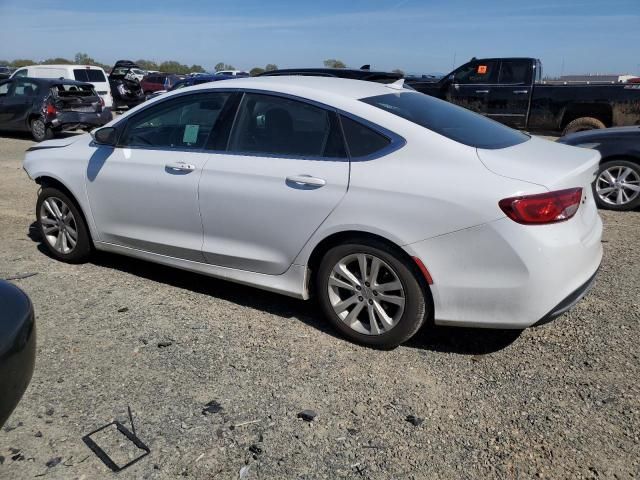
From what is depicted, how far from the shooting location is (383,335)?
11.6 ft

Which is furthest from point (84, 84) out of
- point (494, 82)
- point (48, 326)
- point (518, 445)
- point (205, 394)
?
point (518, 445)

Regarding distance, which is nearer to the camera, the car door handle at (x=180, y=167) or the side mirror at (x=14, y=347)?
the side mirror at (x=14, y=347)

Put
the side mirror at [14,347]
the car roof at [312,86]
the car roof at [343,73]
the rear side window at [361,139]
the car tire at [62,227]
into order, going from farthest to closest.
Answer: the car roof at [343,73] < the car tire at [62,227] < the car roof at [312,86] < the rear side window at [361,139] < the side mirror at [14,347]

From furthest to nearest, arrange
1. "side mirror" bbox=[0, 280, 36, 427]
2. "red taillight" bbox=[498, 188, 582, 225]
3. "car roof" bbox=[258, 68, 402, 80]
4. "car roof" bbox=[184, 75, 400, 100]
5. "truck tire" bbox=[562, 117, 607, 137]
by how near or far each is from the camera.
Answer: "truck tire" bbox=[562, 117, 607, 137] < "car roof" bbox=[258, 68, 402, 80] < "car roof" bbox=[184, 75, 400, 100] < "red taillight" bbox=[498, 188, 582, 225] < "side mirror" bbox=[0, 280, 36, 427]

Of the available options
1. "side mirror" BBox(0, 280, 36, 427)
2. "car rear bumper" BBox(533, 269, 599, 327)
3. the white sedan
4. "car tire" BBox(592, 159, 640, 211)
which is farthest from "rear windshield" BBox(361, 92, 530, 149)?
"car tire" BBox(592, 159, 640, 211)

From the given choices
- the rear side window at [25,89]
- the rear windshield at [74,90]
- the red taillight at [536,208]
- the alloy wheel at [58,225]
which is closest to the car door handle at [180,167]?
the alloy wheel at [58,225]

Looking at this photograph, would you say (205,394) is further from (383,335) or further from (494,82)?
(494,82)

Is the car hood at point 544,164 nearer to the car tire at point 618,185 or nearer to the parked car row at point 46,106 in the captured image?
the car tire at point 618,185

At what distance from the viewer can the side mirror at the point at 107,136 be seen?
4.52 metres

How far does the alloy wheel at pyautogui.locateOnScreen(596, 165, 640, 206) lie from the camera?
691cm

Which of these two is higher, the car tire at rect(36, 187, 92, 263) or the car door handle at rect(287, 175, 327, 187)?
the car door handle at rect(287, 175, 327, 187)

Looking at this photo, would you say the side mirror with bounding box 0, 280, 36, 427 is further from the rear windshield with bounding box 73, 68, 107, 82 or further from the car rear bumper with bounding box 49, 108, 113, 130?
the rear windshield with bounding box 73, 68, 107, 82

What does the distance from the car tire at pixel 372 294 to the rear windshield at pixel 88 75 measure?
16991mm

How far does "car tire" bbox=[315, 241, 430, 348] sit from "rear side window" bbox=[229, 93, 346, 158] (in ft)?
2.14
